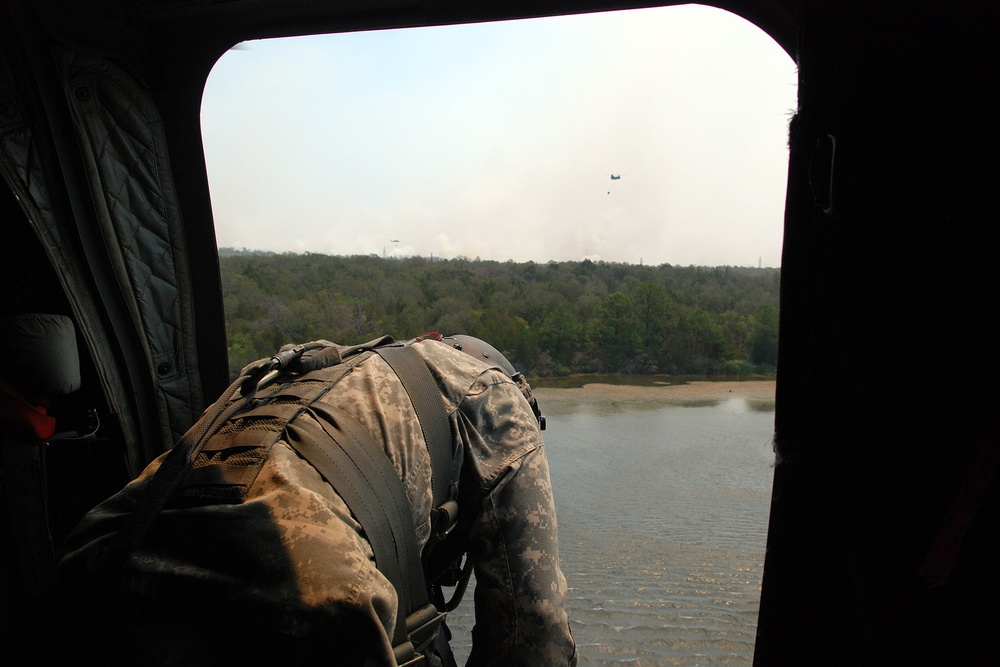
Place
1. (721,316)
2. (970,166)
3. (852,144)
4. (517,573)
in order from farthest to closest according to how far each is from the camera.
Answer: (721,316)
(517,573)
(852,144)
(970,166)

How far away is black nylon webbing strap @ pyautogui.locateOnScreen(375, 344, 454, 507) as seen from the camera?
159cm

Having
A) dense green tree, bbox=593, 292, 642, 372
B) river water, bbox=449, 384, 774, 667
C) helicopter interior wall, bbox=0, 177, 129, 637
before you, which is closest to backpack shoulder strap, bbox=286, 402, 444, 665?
river water, bbox=449, 384, 774, 667

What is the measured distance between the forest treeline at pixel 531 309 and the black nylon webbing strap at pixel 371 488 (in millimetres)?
1646

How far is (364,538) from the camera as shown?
125 cm

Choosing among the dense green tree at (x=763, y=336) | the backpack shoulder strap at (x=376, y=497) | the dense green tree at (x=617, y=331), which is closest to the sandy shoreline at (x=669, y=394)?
the dense green tree at (x=763, y=336)

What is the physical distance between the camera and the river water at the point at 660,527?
8.25 feet

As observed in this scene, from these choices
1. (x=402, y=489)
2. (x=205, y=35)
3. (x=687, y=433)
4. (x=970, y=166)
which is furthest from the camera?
(x=687, y=433)

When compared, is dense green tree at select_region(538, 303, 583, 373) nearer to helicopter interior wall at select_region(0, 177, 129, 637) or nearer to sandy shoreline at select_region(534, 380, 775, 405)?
sandy shoreline at select_region(534, 380, 775, 405)

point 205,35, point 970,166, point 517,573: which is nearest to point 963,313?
point 970,166

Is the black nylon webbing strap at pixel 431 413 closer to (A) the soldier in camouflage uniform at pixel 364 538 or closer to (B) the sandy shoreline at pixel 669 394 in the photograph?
(A) the soldier in camouflage uniform at pixel 364 538

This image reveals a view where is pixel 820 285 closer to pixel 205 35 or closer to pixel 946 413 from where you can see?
pixel 946 413

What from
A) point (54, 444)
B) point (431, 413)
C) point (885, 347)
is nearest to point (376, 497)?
point (431, 413)

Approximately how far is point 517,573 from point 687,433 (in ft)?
7.69

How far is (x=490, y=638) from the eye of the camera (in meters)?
1.73
